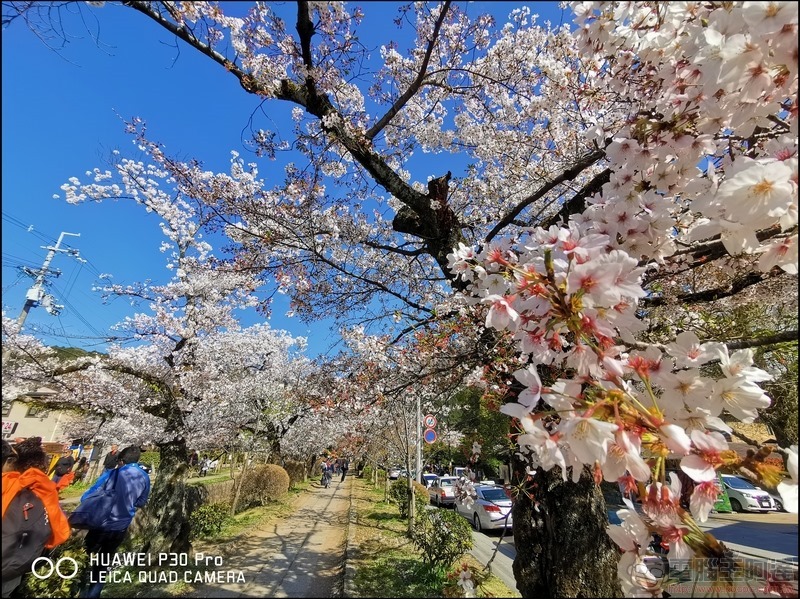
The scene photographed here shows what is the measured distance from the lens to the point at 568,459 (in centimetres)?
118

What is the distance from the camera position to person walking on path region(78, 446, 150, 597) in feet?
12.7

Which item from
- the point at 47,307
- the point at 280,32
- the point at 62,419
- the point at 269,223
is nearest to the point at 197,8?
the point at 280,32

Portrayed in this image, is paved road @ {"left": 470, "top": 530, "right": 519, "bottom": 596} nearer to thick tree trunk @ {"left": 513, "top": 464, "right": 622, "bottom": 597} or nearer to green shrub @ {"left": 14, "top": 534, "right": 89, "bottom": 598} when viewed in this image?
thick tree trunk @ {"left": 513, "top": 464, "right": 622, "bottom": 597}

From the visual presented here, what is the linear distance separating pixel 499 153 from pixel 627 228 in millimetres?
4568

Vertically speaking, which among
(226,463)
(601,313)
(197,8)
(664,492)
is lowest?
(226,463)

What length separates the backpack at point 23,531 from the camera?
2.61 metres

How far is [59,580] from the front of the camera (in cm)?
361

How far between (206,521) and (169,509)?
8.06ft

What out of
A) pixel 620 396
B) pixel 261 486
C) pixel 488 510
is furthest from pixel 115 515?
pixel 261 486

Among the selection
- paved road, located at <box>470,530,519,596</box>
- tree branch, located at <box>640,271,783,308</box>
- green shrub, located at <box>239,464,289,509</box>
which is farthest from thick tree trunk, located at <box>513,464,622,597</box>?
green shrub, located at <box>239,464,289,509</box>

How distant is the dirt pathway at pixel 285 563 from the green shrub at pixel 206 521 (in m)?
0.77

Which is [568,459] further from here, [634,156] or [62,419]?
[62,419]

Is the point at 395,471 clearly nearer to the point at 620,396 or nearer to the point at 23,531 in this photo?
the point at 23,531


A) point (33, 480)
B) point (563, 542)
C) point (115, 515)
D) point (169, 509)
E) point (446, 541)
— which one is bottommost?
point (446, 541)
